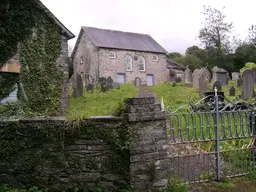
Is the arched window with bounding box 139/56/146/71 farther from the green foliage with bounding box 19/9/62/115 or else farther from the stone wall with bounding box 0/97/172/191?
the stone wall with bounding box 0/97/172/191

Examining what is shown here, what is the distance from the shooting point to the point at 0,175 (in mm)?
4504

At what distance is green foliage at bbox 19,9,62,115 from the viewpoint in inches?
398

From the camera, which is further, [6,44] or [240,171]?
[6,44]

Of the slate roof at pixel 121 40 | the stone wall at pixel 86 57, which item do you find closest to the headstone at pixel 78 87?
the stone wall at pixel 86 57

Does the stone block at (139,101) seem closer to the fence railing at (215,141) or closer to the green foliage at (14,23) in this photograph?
the fence railing at (215,141)

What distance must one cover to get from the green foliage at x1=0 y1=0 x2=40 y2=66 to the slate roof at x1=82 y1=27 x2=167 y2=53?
22.2 m

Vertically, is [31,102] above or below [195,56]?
below

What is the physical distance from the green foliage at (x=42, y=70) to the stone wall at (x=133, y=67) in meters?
21.4

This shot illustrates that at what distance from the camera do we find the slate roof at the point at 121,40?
33.9 metres

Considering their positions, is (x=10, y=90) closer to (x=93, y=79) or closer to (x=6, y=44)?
(x=6, y=44)

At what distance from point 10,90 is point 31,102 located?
897 mm

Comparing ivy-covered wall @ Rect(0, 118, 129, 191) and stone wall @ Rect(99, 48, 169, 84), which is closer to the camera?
ivy-covered wall @ Rect(0, 118, 129, 191)

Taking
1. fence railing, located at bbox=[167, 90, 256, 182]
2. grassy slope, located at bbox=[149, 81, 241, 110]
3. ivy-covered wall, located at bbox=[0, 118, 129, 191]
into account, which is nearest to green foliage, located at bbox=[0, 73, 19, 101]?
ivy-covered wall, located at bbox=[0, 118, 129, 191]

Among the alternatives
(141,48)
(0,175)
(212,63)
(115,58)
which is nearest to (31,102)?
(0,175)
